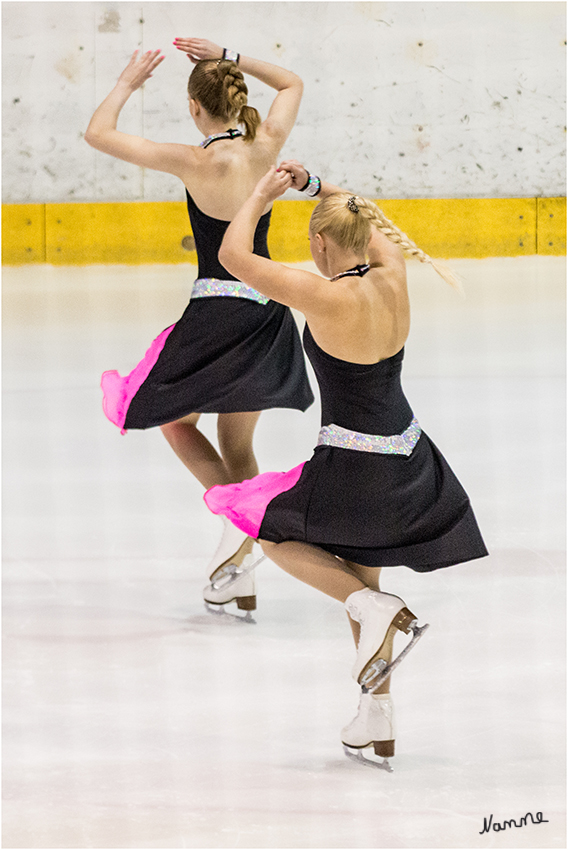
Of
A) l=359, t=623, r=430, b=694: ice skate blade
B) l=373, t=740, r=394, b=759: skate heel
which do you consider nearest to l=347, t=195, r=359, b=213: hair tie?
l=359, t=623, r=430, b=694: ice skate blade

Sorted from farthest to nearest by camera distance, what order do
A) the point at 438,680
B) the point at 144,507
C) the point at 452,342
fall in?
the point at 452,342, the point at 144,507, the point at 438,680

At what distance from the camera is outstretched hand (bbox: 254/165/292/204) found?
2051 millimetres

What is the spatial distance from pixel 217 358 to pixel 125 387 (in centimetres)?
26

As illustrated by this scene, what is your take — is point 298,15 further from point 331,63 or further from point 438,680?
point 438,680

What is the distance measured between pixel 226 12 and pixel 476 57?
175 cm

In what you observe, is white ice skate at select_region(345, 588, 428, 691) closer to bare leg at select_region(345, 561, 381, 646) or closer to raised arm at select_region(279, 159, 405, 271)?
bare leg at select_region(345, 561, 381, 646)

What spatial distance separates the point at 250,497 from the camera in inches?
84.5

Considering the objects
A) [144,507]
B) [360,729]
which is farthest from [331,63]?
[360,729]

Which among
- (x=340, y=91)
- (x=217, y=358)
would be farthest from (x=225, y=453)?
(x=340, y=91)

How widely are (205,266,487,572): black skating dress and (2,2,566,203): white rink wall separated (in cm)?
590

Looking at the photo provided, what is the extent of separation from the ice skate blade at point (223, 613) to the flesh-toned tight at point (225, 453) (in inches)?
11.7

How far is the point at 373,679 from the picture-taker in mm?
1944

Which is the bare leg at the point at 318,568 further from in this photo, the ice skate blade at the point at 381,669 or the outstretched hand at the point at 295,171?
the outstretched hand at the point at 295,171

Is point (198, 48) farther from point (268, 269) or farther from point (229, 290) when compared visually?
point (268, 269)
